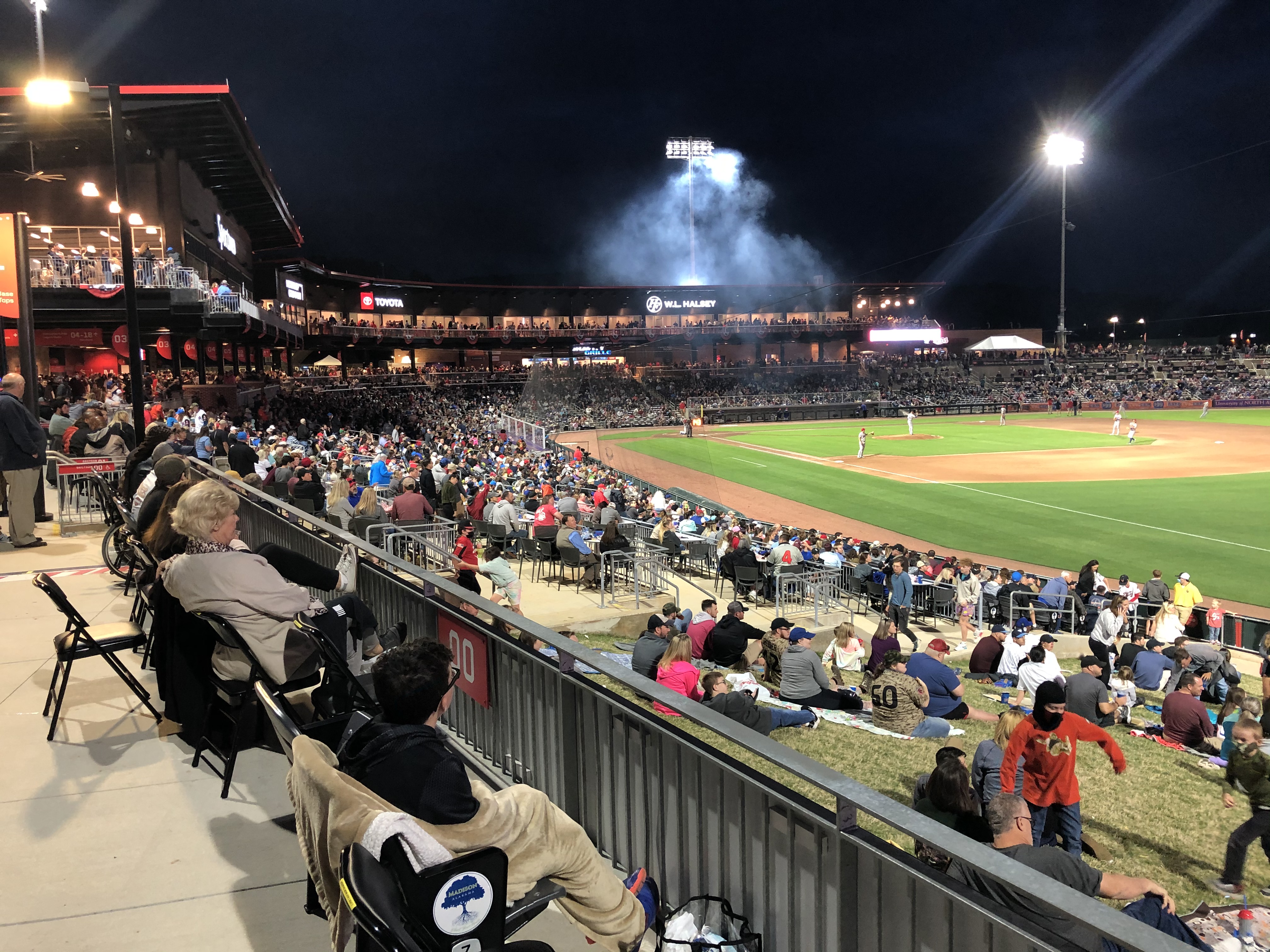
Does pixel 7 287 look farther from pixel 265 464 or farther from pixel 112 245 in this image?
pixel 112 245

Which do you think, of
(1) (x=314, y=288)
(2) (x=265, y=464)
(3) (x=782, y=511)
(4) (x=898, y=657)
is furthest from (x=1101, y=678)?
(1) (x=314, y=288)

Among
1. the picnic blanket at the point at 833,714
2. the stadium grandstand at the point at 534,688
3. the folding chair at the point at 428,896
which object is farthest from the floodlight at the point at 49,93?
the folding chair at the point at 428,896

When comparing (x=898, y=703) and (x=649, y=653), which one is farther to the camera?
(x=898, y=703)

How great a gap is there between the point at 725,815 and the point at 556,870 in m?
0.66

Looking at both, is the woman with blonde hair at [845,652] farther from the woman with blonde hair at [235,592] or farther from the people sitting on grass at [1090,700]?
the woman with blonde hair at [235,592]

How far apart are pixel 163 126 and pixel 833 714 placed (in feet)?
112

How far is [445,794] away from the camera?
277 cm

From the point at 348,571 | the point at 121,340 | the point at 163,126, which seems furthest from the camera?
the point at 163,126

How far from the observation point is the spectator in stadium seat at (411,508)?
12.7 meters

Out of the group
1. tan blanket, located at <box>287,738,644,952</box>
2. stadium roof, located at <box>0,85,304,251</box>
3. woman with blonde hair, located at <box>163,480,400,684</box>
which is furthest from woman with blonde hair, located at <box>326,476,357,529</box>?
stadium roof, located at <box>0,85,304,251</box>

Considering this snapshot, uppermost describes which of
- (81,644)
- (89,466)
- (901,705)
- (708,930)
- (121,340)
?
(121,340)

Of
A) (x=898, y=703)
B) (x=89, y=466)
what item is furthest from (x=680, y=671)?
(x=89, y=466)

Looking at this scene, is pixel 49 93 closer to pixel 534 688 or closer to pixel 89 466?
pixel 89 466

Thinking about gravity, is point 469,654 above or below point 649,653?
above
